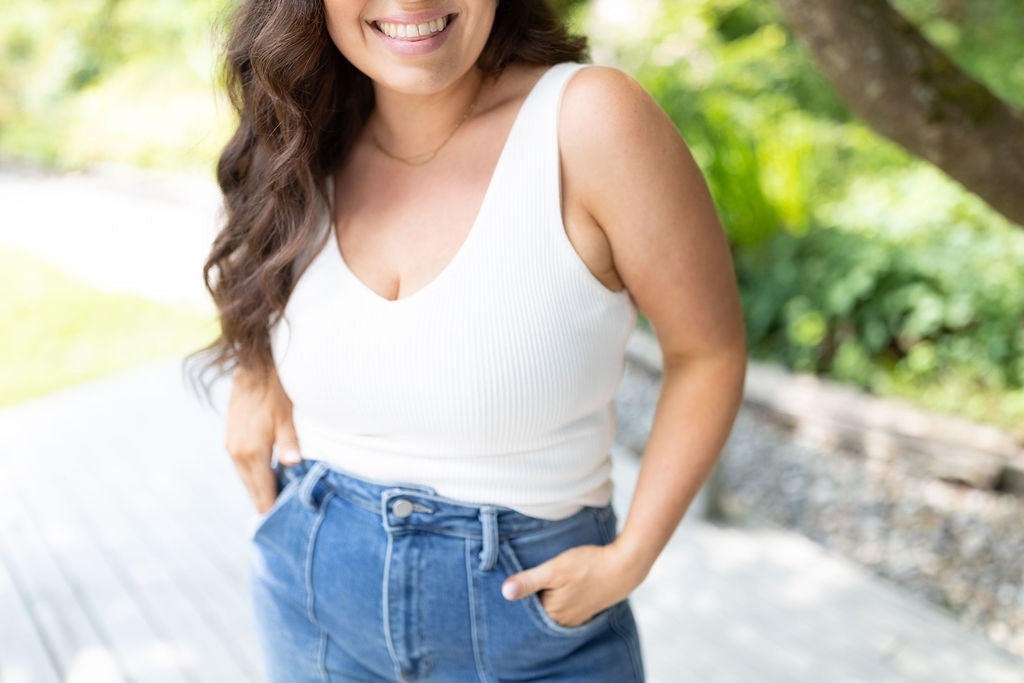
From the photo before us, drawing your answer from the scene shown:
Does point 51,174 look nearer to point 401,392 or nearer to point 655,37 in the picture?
point 655,37

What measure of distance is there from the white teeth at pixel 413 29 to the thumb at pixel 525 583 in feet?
2.22

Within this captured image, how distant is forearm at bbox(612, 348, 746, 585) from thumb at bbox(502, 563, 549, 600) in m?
0.12

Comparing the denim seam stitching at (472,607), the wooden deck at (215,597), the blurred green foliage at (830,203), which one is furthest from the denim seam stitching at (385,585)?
the wooden deck at (215,597)

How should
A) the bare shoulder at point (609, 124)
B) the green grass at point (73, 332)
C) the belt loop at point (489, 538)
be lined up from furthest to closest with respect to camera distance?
the green grass at point (73, 332), the belt loop at point (489, 538), the bare shoulder at point (609, 124)

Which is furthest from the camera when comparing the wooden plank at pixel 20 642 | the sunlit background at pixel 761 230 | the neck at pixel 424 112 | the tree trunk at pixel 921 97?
the sunlit background at pixel 761 230

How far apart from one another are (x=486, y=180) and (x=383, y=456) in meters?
0.39

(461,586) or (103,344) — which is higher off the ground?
(461,586)

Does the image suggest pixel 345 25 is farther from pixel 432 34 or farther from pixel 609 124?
pixel 609 124

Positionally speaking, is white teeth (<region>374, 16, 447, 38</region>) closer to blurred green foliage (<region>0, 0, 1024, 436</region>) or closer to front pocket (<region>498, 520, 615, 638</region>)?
blurred green foliage (<region>0, 0, 1024, 436</region>)

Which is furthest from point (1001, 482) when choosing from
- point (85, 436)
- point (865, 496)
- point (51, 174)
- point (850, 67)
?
point (51, 174)

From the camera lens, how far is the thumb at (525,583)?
122cm

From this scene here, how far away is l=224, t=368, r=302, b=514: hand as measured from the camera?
59.5 inches

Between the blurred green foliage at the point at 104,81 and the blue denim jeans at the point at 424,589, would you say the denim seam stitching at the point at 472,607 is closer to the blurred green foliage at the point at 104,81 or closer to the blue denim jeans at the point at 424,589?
the blue denim jeans at the point at 424,589

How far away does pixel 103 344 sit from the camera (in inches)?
234
